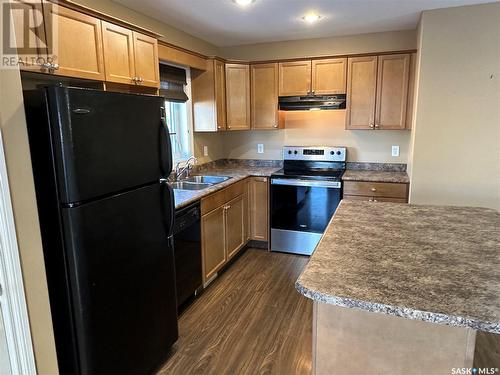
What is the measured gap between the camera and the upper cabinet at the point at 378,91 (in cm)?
340

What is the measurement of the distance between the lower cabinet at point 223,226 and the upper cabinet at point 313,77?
1.21 meters

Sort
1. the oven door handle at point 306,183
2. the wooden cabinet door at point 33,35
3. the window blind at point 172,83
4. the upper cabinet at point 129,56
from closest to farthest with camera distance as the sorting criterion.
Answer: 1. the wooden cabinet door at point 33,35
2. the upper cabinet at point 129,56
3. the window blind at point 172,83
4. the oven door handle at point 306,183

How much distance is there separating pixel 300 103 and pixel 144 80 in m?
1.86

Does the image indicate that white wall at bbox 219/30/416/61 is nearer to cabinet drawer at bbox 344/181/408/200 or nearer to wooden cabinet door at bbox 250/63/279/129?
wooden cabinet door at bbox 250/63/279/129

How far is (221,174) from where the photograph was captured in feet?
12.3

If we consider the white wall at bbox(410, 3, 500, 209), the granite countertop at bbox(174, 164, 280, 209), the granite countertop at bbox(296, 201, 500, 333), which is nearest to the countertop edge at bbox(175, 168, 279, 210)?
the granite countertop at bbox(174, 164, 280, 209)

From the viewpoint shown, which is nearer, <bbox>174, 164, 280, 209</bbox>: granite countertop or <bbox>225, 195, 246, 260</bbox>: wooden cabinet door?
<bbox>174, 164, 280, 209</bbox>: granite countertop

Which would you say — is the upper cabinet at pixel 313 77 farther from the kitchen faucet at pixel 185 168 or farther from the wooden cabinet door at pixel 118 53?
the wooden cabinet door at pixel 118 53

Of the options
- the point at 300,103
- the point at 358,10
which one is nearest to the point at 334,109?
the point at 300,103

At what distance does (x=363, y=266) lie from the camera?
128cm

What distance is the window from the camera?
3.32 m

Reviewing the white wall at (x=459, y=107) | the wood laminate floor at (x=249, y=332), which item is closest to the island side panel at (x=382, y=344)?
the wood laminate floor at (x=249, y=332)

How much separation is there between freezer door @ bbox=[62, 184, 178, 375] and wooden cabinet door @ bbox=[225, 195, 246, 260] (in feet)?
4.04

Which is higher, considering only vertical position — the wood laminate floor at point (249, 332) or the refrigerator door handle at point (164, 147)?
the refrigerator door handle at point (164, 147)
